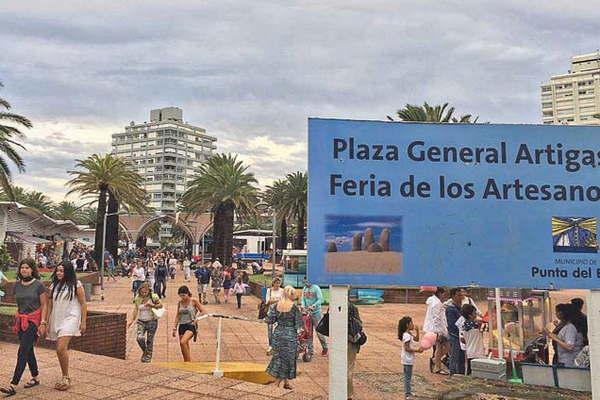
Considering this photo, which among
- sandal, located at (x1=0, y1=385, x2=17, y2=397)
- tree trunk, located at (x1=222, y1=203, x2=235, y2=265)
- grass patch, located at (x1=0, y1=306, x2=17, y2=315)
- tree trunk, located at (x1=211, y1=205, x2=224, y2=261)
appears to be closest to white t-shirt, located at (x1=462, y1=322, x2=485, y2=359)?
sandal, located at (x1=0, y1=385, x2=17, y2=397)

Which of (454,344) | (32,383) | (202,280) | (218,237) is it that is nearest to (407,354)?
(454,344)

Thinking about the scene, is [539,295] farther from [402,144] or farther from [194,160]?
[194,160]

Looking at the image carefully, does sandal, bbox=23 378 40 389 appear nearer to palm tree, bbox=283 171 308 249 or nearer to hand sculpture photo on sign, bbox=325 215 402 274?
hand sculpture photo on sign, bbox=325 215 402 274

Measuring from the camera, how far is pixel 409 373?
6598mm

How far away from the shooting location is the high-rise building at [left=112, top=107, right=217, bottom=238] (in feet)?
470

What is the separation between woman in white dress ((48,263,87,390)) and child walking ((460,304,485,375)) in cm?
543

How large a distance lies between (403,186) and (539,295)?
5347 mm

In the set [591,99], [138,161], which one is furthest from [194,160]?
[591,99]

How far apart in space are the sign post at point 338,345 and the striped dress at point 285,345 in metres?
2.36

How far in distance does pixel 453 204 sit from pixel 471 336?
4.23 m

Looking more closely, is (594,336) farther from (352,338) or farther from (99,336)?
(99,336)

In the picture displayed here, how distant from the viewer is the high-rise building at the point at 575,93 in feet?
438

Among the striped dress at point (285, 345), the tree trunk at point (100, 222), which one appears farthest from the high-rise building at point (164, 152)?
the striped dress at point (285, 345)

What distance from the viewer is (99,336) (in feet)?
27.2
